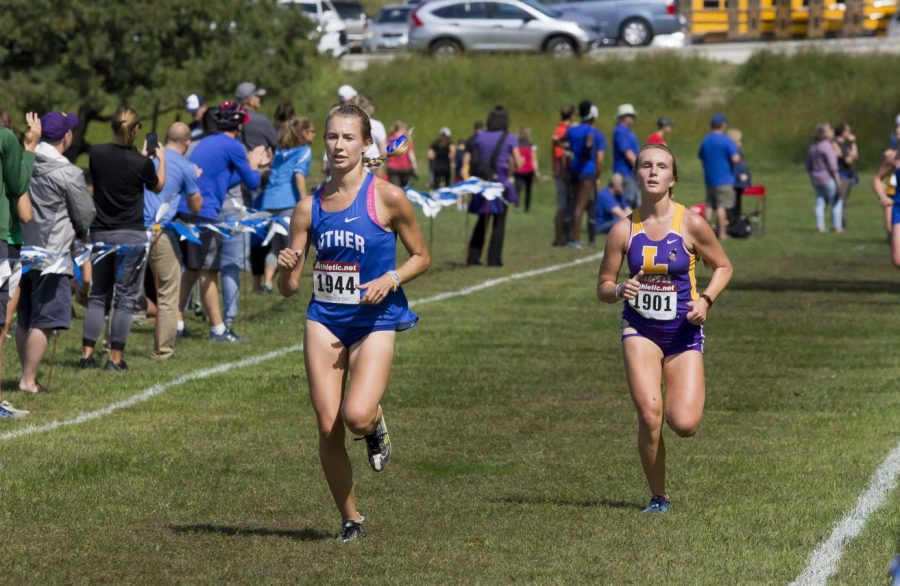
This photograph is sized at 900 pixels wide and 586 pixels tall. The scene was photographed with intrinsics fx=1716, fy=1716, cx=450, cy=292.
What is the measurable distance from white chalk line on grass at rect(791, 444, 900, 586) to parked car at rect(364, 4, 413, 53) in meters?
46.5

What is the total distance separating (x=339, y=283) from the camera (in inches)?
289

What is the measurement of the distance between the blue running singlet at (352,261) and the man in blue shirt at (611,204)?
18378 mm

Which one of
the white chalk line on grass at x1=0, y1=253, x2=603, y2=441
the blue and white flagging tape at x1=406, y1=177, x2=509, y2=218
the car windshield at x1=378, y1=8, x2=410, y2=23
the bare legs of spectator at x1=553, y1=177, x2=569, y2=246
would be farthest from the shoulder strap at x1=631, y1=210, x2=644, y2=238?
the car windshield at x1=378, y1=8, x2=410, y2=23

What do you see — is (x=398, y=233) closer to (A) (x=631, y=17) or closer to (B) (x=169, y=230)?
(B) (x=169, y=230)

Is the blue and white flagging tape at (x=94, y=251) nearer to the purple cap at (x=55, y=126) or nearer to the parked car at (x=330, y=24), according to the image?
the purple cap at (x=55, y=126)

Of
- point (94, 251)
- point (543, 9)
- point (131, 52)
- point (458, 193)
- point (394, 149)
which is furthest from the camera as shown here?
point (543, 9)

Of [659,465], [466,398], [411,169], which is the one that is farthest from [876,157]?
[659,465]

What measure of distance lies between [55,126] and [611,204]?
595 inches

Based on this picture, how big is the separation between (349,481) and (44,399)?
4.67m

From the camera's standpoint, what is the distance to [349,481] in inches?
294

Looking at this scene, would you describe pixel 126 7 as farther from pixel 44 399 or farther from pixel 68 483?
pixel 68 483

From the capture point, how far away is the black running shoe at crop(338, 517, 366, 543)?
7.49 meters

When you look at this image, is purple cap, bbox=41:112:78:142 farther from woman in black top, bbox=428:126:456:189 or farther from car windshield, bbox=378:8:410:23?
car windshield, bbox=378:8:410:23

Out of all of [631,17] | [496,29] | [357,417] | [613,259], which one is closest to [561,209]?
[613,259]
